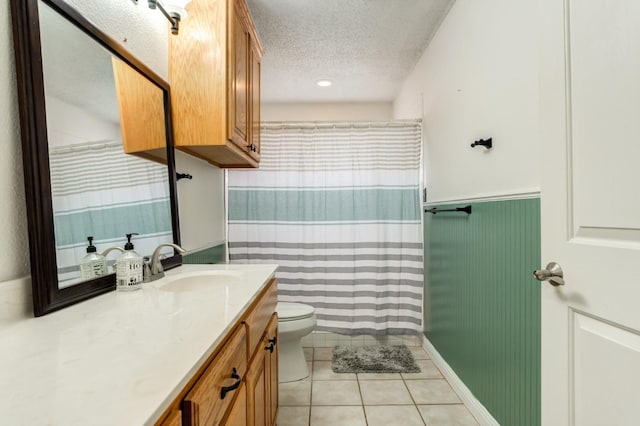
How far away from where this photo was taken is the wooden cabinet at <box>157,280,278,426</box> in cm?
58

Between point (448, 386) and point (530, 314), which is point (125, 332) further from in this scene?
point (448, 386)

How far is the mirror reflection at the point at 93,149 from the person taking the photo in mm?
893

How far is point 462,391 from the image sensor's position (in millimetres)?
1851

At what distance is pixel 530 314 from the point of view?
1.22 meters

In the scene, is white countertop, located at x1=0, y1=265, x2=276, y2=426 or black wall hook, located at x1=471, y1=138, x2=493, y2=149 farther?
black wall hook, located at x1=471, y1=138, x2=493, y2=149

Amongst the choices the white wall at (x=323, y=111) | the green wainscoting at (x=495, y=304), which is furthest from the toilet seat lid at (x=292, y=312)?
the white wall at (x=323, y=111)

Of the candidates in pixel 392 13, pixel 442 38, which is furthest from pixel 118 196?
pixel 442 38

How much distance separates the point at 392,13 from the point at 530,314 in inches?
73.7

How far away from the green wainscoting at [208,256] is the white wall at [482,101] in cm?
164

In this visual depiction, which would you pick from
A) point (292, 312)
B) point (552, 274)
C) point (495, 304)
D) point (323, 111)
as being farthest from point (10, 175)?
point (323, 111)

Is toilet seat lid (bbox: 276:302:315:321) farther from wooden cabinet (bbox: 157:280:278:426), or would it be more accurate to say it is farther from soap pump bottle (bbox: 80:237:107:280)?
soap pump bottle (bbox: 80:237:107:280)

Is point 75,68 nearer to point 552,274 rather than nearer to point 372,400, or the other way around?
point 552,274

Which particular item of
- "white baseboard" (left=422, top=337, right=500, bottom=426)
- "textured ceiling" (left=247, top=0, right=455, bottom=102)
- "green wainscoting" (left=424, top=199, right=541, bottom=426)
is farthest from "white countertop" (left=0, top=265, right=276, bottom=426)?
"textured ceiling" (left=247, top=0, right=455, bottom=102)

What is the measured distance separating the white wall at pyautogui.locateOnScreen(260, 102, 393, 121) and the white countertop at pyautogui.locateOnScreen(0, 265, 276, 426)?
A: 312cm
